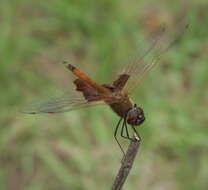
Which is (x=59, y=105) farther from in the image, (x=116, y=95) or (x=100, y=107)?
(x=100, y=107)

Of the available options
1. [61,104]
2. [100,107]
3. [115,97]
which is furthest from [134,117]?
[100,107]

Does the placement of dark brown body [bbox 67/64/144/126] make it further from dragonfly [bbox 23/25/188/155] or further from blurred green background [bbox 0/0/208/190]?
blurred green background [bbox 0/0/208/190]

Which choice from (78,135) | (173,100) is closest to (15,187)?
(78,135)

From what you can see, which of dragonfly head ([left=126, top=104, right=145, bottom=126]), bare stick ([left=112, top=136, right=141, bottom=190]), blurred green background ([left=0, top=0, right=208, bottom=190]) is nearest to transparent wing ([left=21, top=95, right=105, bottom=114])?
dragonfly head ([left=126, top=104, right=145, bottom=126])

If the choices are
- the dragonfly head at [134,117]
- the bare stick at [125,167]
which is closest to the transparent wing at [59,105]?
the dragonfly head at [134,117]

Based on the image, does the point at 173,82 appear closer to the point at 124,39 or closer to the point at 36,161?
the point at 124,39

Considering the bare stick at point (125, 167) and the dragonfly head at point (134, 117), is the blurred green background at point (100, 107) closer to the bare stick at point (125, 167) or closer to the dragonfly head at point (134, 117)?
the dragonfly head at point (134, 117)
